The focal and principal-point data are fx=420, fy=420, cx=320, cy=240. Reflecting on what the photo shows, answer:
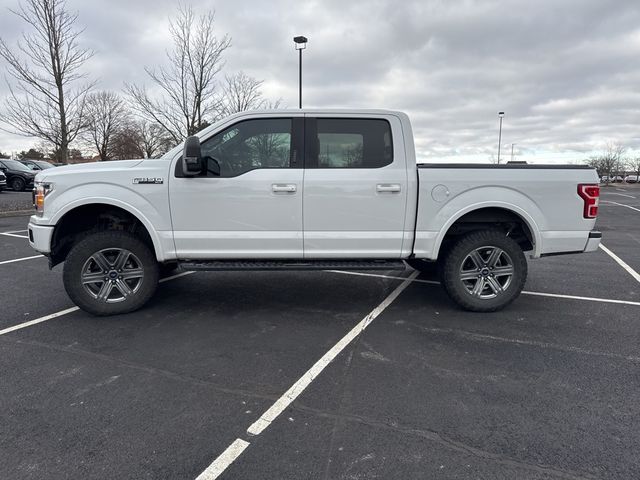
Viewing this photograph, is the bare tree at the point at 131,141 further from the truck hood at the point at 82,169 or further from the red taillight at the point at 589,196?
the red taillight at the point at 589,196

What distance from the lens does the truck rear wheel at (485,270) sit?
459 cm

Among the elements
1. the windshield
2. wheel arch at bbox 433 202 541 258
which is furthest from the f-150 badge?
the windshield

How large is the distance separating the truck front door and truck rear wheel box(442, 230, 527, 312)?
1705mm

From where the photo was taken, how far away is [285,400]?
2926mm

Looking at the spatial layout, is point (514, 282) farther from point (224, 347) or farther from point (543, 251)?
point (224, 347)

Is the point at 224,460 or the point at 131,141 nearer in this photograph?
the point at 224,460

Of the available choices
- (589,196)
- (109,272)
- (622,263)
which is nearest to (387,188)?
(589,196)

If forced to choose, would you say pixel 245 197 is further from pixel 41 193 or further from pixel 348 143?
pixel 41 193

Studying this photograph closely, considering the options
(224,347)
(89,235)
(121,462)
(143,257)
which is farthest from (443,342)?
(89,235)

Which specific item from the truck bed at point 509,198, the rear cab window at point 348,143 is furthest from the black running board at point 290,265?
the rear cab window at point 348,143

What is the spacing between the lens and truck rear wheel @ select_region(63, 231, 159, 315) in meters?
4.36

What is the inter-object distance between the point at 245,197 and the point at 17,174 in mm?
23490

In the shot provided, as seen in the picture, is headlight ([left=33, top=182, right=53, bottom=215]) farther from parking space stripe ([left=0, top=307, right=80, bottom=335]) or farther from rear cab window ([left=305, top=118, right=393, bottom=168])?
rear cab window ([left=305, top=118, right=393, bottom=168])

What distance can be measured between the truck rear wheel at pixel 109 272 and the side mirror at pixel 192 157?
1.01m
